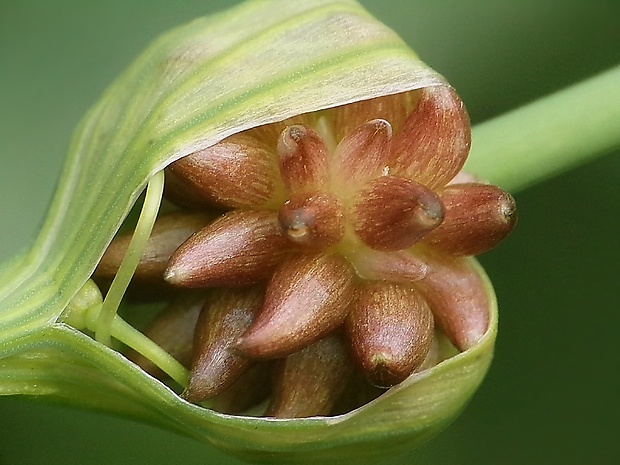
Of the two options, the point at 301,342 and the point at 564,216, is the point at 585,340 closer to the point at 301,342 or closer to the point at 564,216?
the point at 564,216

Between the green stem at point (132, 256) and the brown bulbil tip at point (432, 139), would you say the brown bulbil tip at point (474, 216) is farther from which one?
the green stem at point (132, 256)

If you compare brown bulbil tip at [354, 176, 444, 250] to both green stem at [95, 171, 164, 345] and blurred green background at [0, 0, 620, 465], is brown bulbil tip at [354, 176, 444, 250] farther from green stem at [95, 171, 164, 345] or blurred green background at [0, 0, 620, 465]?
blurred green background at [0, 0, 620, 465]

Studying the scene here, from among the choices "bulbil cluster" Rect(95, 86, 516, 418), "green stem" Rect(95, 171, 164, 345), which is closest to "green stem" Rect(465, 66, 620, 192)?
"bulbil cluster" Rect(95, 86, 516, 418)

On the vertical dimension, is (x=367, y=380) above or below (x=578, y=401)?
above

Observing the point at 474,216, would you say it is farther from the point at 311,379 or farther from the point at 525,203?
the point at 525,203

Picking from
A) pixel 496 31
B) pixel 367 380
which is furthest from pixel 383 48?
pixel 496 31

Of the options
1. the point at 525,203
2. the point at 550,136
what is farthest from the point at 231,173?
the point at 525,203

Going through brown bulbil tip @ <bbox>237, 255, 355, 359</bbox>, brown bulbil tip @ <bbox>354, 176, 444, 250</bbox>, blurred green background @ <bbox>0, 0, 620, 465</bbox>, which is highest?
brown bulbil tip @ <bbox>354, 176, 444, 250</bbox>
